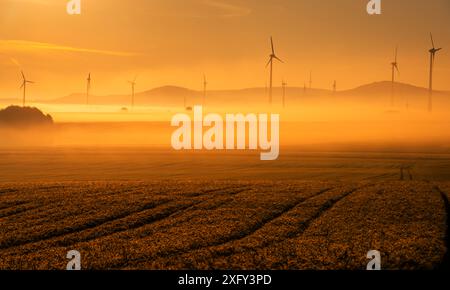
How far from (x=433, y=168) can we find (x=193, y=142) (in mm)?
52782

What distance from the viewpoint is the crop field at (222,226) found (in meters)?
16.5

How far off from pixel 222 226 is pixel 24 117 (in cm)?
14259

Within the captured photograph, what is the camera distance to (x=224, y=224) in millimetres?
21219

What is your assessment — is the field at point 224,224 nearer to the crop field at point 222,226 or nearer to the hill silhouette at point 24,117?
the crop field at point 222,226

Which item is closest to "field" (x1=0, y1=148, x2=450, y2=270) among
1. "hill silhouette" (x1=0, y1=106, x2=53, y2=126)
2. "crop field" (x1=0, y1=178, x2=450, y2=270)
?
"crop field" (x1=0, y1=178, x2=450, y2=270)

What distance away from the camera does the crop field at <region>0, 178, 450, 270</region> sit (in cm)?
1647

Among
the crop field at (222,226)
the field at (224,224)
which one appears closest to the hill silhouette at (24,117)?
the field at (224,224)

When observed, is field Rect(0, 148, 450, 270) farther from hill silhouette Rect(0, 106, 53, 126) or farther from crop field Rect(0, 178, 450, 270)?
hill silhouette Rect(0, 106, 53, 126)

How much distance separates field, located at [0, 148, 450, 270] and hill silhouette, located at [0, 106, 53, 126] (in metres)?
124

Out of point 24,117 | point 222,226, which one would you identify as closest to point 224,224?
point 222,226

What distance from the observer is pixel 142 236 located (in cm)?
1970

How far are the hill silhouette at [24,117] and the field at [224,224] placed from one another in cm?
12413
